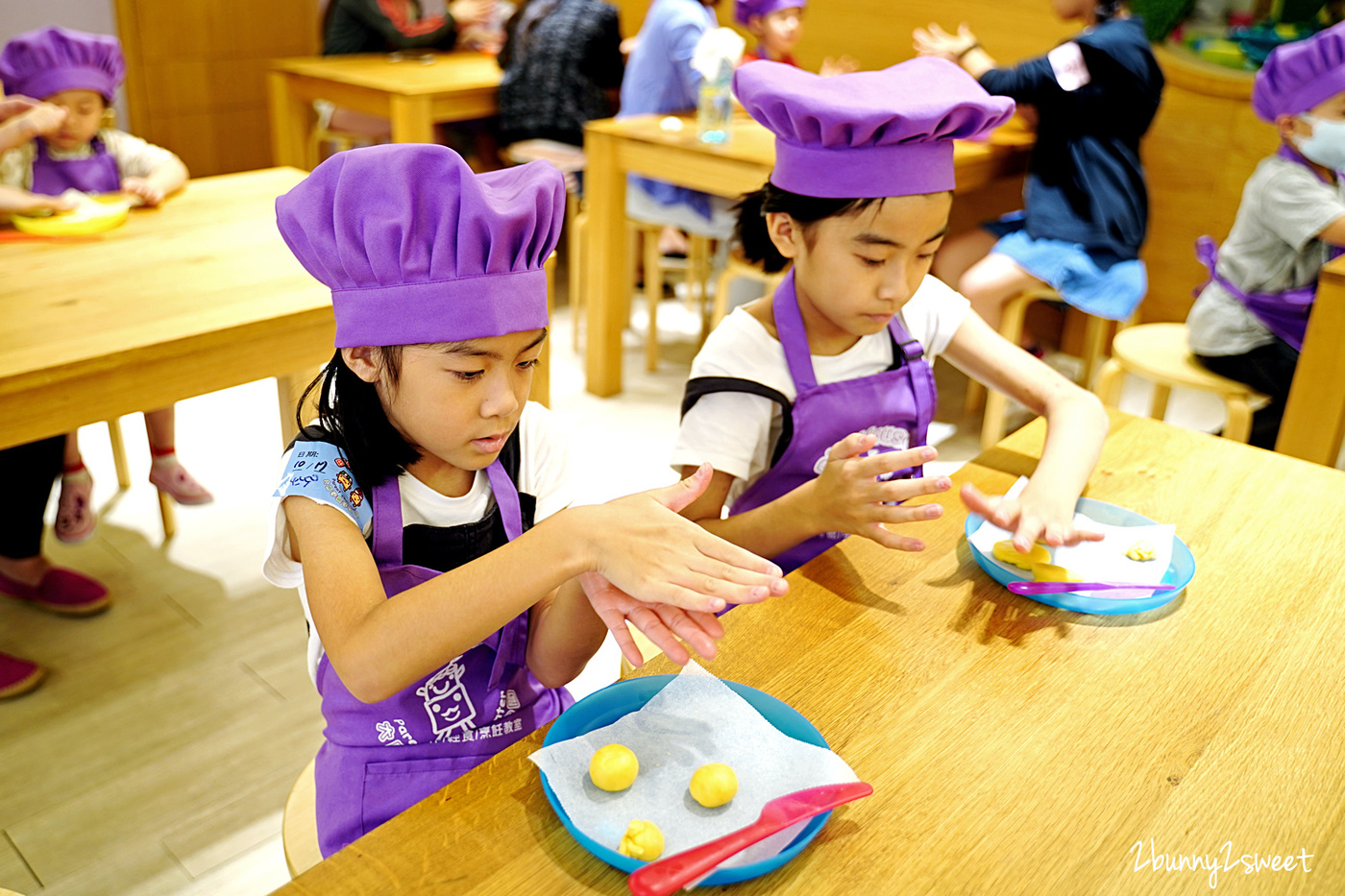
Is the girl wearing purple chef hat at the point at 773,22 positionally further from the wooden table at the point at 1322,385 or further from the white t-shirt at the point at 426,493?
the white t-shirt at the point at 426,493

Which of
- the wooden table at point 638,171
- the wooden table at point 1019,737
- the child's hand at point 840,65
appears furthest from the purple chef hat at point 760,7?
the wooden table at point 1019,737

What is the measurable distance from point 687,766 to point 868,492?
0.37m

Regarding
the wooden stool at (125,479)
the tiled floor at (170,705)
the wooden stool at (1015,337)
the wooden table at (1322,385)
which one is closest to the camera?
the tiled floor at (170,705)

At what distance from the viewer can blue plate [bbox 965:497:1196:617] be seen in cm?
113

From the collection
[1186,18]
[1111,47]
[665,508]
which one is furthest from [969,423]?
[665,508]

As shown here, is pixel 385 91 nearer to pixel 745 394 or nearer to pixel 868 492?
pixel 745 394

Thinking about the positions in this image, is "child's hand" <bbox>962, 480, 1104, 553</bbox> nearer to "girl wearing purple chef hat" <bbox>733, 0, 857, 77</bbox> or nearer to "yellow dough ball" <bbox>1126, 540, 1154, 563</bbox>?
"yellow dough ball" <bbox>1126, 540, 1154, 563</bbox>

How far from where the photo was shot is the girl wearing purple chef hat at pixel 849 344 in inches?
49.0

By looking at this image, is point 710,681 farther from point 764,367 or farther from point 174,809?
point 174,809

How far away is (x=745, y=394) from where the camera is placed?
145 centimetres

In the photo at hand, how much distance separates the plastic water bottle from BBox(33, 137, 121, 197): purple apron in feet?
5.27

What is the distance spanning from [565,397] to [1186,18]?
252 centimetres

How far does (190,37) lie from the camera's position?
18.4 ft

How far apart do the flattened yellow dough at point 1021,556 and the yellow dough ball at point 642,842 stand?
1.90ft
